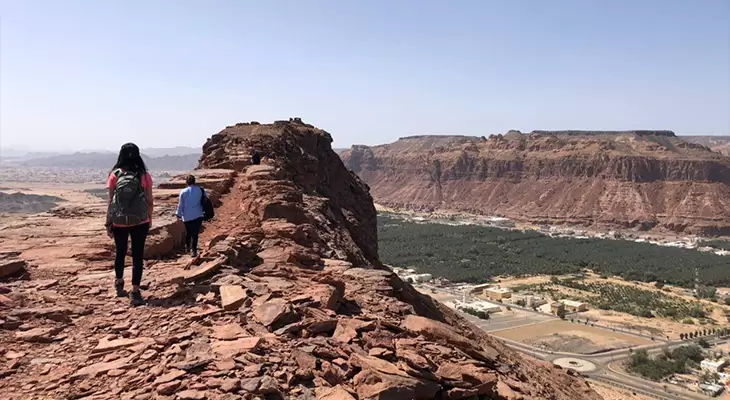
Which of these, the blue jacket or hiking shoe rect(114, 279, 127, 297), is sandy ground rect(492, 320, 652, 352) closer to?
the blue jacket

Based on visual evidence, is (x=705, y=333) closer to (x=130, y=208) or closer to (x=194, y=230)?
(x=194, y=230)

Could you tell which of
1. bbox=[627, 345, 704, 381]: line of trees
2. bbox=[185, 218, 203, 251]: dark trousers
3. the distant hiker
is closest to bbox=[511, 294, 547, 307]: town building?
bbox=[627, 345, 704, 381]: line of trees

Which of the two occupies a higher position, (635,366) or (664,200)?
(664,200)

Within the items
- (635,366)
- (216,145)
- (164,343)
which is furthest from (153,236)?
(635,366)

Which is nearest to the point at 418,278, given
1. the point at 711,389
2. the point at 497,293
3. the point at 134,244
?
the point at 497,293

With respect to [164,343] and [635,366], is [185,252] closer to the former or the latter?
[164,343]

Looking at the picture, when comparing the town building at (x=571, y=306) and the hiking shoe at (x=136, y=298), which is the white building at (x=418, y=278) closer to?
the town building at (x=571, y=306)

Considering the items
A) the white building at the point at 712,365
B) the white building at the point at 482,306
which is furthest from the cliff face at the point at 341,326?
the white building at the point at 482,306
